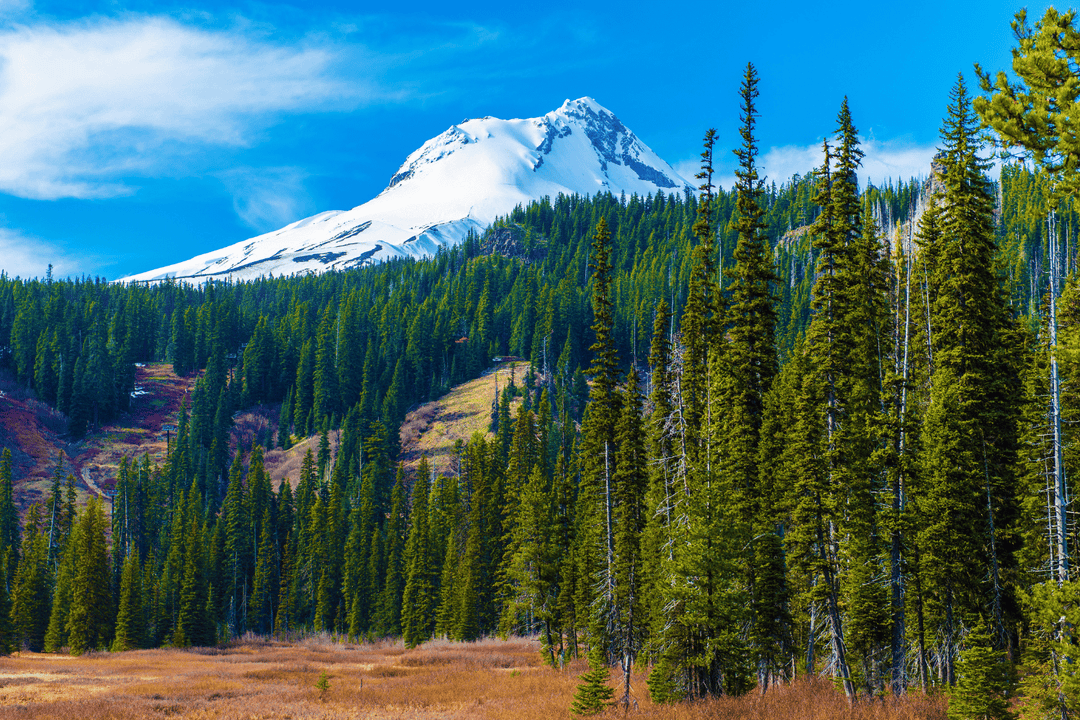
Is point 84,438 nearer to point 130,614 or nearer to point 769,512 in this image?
point 130,614

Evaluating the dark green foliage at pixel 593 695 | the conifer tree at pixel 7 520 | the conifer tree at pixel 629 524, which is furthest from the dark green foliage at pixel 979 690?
the conifer tree at pixel 7 520

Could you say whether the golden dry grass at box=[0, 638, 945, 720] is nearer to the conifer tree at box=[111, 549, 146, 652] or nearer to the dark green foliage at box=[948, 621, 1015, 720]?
the dark green foliage at box=[948, 621, 1015, 720]

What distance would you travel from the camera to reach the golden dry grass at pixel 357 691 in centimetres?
2302

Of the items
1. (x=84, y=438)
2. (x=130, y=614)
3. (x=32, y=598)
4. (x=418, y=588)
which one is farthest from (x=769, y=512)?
(x=84, y=438)

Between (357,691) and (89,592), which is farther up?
(357,691)

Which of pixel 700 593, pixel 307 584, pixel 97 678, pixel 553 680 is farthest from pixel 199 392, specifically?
pixel 700 593

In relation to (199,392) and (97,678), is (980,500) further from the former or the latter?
(199,392)

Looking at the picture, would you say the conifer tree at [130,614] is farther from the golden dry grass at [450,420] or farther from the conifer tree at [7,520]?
the golden dry grass at [450,420]

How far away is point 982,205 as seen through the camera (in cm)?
2900

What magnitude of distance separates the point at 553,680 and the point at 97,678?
28.4 metres

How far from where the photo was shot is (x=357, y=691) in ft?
120

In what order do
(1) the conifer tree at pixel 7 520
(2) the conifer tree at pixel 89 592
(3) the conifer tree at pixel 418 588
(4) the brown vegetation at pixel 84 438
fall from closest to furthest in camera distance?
1. (3) the conifer tree at pixel 418 588
2. (2) the conifer tree at pixel 89 592
3. (1) the conifer tree at pixel 7 520
4. (4) the brown vegetation at pixel 84 438

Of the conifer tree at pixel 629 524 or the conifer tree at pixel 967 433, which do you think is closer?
the conifer tree at pixel 967 433

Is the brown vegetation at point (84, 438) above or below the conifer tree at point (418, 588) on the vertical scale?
above
